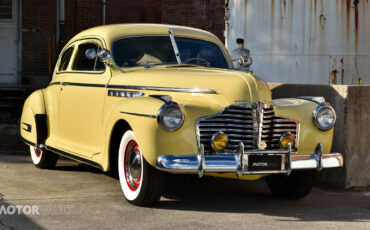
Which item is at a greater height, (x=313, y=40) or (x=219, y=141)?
(x=313, y=40)

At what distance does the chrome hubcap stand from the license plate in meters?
1.08

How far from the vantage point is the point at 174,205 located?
6.50 metres

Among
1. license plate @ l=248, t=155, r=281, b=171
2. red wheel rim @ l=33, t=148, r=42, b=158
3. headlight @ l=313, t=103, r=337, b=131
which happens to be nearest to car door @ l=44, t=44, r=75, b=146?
red wheel rim @ l=33, t=148, r=42, b=158

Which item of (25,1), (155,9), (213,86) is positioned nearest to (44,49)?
(25,1)

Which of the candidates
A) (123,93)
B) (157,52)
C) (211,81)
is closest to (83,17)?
(157,52)

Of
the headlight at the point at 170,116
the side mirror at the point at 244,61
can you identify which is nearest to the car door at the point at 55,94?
the side mirror at the point at 244,61

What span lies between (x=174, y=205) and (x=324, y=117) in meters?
1.67

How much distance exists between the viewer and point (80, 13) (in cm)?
1767

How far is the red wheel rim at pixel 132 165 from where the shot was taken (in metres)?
6.44

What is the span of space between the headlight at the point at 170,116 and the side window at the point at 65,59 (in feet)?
9.08

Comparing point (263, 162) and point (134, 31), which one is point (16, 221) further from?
point (134, 31)

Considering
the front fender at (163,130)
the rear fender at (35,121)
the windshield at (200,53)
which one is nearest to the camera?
the front fender at (163,130)

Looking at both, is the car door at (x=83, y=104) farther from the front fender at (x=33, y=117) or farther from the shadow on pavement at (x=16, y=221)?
the shadow on pavement at (x=16, y=221)

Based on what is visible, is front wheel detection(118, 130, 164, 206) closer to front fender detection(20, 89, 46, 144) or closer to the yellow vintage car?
the yellow vintage car
